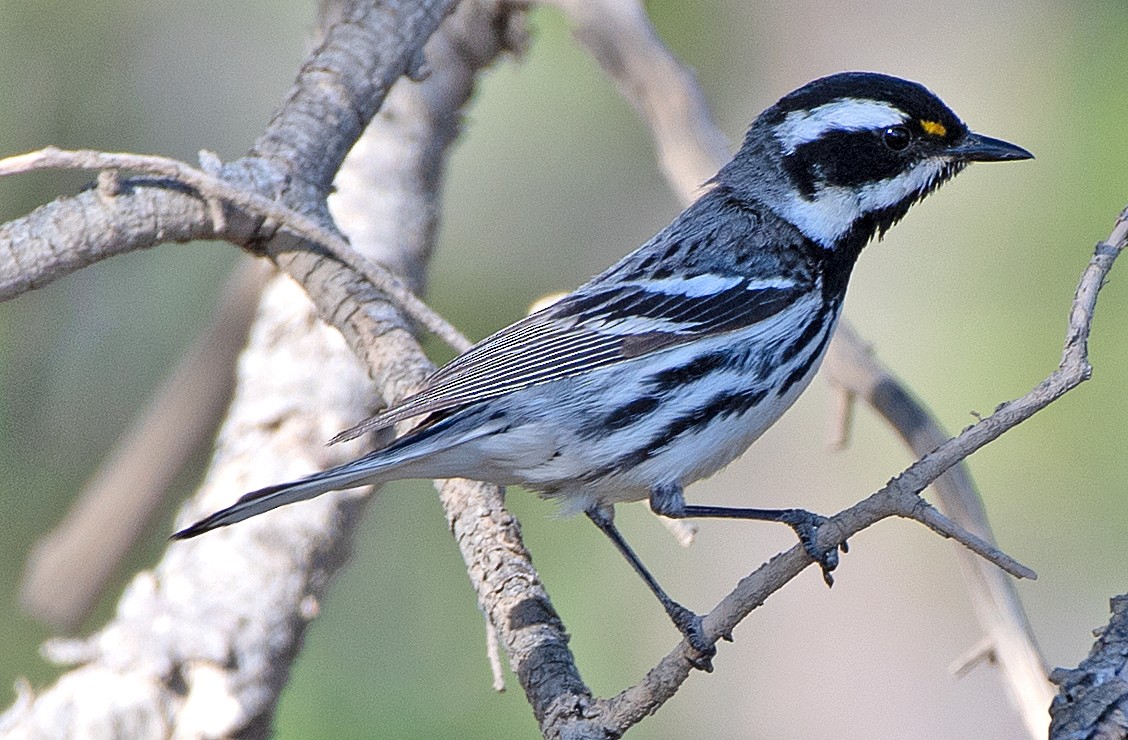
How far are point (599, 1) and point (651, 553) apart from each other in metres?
2.77

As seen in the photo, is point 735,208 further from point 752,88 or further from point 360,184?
point 752,88

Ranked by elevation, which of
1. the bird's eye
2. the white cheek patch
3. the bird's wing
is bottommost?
the bird's wing

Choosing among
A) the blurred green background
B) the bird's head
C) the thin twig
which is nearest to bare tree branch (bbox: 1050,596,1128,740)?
the bird's head

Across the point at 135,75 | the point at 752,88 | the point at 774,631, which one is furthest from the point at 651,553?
the point at 135,75

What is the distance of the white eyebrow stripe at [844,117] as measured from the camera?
3289mm

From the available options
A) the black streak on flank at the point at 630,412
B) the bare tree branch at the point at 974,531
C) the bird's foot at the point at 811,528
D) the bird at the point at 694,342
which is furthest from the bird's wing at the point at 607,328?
the bird's foot at the point at 811,528

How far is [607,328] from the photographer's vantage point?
313 centimetres

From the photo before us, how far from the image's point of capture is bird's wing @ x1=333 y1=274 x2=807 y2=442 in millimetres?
2988

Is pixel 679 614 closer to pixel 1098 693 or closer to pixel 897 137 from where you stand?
pixel 1098 693

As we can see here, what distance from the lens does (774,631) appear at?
5926 millimetres

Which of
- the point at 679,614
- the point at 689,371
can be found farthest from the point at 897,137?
the point at 679,614

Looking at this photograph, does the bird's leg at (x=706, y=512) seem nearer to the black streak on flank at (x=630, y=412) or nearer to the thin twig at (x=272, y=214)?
the black streak on flank at (x=630, y=412)

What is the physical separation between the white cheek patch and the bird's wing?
28cm

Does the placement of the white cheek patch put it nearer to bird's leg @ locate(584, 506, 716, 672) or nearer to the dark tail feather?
bird's leg @ locate(584, 506, 716, 672)
